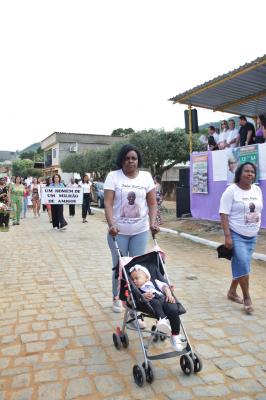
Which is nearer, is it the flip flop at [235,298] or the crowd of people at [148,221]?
the crowd of people at [148,221]

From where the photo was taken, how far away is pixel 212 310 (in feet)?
15.8

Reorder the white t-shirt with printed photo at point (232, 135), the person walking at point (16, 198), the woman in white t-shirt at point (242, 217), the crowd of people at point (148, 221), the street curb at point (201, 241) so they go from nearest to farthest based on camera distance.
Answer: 1. the crowd of people at point (148, 221)
2. the woman in white t-shirt at point (242, 217)
3. the street curb at point (201, 241)
4. the white t-shirt with printed photo at point (232, 135)
5. the person walking at point (16, 198)

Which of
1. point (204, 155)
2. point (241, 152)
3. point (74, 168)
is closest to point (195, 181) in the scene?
point (204, 155)

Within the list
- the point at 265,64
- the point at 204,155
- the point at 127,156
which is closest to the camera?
the point at 127,156

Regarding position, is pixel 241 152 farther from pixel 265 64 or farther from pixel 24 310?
pixel 24 310

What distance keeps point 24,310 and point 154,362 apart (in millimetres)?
2020

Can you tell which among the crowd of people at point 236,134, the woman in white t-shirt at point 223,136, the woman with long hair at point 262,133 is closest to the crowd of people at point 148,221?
the woman with long hair at point 262,133

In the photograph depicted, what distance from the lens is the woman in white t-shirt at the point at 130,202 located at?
4168 mm

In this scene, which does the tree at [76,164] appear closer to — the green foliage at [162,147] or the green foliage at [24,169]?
the green foliage at [162,147]

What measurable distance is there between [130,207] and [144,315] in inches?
47.2

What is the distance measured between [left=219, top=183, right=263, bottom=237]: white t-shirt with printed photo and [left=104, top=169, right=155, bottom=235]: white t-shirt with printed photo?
1.06 meters

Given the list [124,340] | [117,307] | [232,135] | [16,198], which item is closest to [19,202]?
[16,198]

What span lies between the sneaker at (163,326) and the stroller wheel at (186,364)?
0.90 feet

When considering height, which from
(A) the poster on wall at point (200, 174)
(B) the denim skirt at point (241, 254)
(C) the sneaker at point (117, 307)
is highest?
(A) the poster on wall at point (200, 174)
